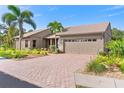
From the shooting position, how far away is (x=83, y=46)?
74.4 ft

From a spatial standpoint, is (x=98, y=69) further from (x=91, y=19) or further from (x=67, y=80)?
(x=91, y=19)

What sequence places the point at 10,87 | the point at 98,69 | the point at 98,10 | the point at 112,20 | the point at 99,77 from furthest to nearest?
1. the point at 112,20
2. the point at 98,10
3. the point at 98,69
4. the point at 99,77
5. the point at 10,87

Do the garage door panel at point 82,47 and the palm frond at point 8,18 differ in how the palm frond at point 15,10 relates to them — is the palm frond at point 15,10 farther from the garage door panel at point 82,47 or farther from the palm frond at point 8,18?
the garage door panel at point 82,47

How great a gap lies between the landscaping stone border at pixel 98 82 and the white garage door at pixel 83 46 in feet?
45.6

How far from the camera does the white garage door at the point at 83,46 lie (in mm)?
21516

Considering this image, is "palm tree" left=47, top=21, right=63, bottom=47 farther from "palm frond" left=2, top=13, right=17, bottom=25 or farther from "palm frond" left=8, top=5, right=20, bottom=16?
"palm frond" left=2, top=13, right=17, bottom=25

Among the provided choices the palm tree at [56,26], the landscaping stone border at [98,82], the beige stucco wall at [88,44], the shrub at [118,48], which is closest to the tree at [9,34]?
the palm tree at [56,26]

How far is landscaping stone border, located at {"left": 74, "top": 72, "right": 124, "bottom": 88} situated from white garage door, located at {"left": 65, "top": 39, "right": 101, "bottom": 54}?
13.9m

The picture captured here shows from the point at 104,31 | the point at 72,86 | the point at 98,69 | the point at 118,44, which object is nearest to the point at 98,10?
the point at 104,31

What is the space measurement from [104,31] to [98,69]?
12964 mm

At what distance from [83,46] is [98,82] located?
1567 centimetres

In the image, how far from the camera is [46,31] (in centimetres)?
3064

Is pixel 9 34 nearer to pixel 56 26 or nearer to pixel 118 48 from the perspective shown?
pixel 56 26
